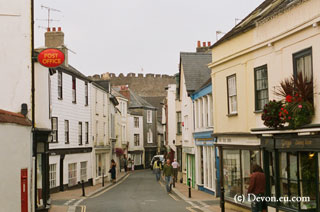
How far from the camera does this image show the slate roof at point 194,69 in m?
31.5

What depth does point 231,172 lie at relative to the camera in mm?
18734

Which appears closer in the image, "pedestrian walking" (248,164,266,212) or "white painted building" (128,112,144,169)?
"pedestrian walking" (248,164,266,212)

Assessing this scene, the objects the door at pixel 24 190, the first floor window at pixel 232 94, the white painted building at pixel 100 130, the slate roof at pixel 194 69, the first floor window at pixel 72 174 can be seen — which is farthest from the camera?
the white painted building at pixel 100 130

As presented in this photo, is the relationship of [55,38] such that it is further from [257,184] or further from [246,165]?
[257,184]

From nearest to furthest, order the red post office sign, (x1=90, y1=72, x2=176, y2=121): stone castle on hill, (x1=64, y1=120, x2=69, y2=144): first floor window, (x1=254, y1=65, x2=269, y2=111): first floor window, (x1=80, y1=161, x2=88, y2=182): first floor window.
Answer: the red post office sign
(x1=254, y1=65, x2=269, y2=111): first floor window
(x1=64, y1=120, x2=69, y2=144): first floor window
(x1=80, y1=161, x2=88, y2=182): first floor window
(x1=90, y1=72, x2=176, y2=121): stone castle on hill

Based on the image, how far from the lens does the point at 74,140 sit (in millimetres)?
32781

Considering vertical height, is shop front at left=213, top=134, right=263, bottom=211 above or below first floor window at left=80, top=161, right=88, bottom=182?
above

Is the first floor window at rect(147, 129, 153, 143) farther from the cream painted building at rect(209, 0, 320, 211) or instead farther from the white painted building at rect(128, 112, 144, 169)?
the cream painted building at rect(209, 0, 320, 211)

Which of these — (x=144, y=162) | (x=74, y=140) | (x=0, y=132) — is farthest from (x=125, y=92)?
(x=0, y=132)

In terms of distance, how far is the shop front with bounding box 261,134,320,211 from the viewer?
41.0 ft

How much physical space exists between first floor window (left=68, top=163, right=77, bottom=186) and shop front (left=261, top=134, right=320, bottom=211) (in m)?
19.0

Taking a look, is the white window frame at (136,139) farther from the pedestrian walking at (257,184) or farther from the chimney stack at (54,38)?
the pedestrian walking at (257,184)

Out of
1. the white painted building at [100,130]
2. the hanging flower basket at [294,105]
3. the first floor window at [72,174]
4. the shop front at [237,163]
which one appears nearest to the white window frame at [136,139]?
the white painted building at [100,130]

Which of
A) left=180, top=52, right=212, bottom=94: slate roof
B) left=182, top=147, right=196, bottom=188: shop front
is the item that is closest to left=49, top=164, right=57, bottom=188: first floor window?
left=182, top=147, right=196, bottom=188: shop front
